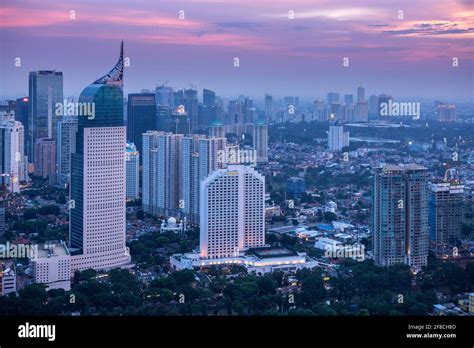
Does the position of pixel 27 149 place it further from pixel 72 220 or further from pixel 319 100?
pixel 319 100

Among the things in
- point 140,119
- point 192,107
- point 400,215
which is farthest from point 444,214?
point 140,119

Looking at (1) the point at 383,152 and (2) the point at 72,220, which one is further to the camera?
(1) the point at 383,152

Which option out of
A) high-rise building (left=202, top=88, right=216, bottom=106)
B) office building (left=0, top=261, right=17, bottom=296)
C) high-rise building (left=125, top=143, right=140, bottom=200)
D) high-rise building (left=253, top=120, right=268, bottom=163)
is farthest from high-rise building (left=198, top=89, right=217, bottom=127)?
office building (left=0, top=261, right=17, bottom=296)

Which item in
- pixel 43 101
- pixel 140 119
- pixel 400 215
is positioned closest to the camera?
pixel 400 215

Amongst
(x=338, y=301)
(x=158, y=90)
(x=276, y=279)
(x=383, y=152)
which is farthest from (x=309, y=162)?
(x=338, y=301)

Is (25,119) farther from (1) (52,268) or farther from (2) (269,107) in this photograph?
(1) (52,268)

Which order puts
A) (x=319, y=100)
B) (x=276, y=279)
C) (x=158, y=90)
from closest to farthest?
1. (x=276, y=279)
2. (x=319, y=100)
3. (x=158, y=90)

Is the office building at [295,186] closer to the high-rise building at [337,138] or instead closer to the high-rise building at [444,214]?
the high-rise building at [337,138]
